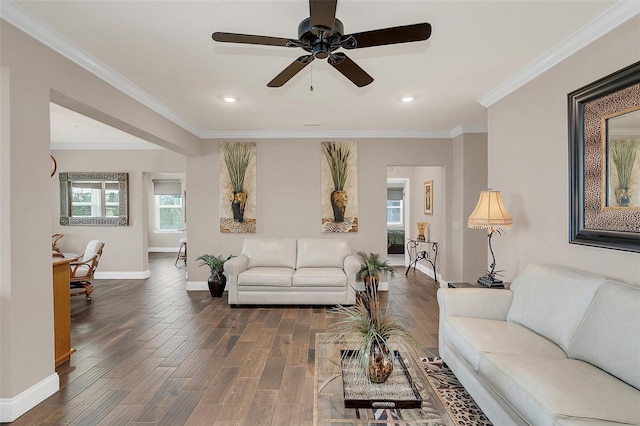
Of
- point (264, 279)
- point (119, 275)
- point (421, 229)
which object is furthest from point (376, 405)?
point (119, 275)

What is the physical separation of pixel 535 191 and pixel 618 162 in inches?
34.0

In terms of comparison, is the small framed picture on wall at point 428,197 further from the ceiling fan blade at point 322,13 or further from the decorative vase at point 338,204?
the ceiling fan blade at point 322,13

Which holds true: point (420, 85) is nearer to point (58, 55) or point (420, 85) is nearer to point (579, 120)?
point (579, 120)

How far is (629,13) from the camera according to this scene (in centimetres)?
212

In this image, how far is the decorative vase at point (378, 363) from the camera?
1847 millimetres

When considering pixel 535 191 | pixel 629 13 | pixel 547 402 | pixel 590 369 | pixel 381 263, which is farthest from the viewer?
pixel 381 263

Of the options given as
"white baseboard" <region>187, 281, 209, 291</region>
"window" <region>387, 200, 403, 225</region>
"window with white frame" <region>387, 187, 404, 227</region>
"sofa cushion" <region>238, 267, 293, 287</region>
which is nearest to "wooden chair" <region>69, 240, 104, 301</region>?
"white baseboard" <region>187, 281, 209, 291</region>

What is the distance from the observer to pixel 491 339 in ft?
7.26

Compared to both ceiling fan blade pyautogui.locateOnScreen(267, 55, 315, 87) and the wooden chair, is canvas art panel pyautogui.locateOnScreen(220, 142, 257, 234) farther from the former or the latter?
ceiling fan blade pyautogui.locateOnScreen(267, 55, 315, 87)

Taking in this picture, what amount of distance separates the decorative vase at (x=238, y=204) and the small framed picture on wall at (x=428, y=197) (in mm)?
3648

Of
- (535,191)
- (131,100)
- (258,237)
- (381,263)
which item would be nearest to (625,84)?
(535,191)

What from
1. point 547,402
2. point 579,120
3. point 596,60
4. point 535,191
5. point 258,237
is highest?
point 596,60

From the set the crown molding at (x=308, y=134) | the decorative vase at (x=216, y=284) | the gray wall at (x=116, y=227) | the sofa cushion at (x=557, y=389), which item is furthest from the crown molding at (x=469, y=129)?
the gray wall at (x=116, y=227)

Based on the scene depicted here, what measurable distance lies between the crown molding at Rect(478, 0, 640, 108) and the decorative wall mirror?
664cm
